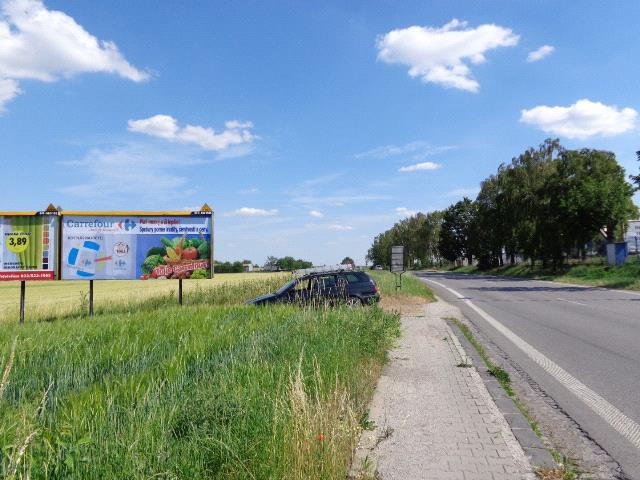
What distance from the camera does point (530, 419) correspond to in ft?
16.9

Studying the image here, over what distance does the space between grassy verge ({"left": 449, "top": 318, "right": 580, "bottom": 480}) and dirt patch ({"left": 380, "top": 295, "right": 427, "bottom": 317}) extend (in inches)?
237

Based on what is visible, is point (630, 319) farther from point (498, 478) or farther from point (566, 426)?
point (498, 478)

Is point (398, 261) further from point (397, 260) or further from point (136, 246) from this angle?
point (136, 246)

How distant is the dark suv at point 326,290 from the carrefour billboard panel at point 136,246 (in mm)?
2391

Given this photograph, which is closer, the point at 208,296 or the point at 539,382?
the point at 539,382

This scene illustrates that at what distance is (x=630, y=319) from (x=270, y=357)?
471 inches

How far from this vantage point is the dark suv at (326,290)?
12.4m

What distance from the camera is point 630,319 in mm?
13562

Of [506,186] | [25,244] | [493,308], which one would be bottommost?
[493,308]

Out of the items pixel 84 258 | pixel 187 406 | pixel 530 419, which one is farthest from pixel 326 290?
pixel 187 406

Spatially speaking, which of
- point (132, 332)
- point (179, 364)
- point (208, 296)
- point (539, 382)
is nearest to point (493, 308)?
point (208, 296)

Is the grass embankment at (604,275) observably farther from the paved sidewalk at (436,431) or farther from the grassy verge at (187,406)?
the grassy verge at (187,406)

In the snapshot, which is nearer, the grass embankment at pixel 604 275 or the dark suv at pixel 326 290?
the dark suv at pixel 326 290

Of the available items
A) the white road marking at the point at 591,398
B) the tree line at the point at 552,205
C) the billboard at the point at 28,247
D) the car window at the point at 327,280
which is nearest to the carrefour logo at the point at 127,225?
the billboard at the point at 28,247
